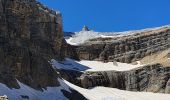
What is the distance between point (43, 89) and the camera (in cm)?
8106

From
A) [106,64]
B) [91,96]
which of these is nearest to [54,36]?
[106,64]

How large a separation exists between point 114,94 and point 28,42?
62.7 feet

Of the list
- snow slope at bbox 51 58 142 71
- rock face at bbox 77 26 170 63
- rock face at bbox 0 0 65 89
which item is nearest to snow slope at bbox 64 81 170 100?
rock face at bbox 0 0 65 89

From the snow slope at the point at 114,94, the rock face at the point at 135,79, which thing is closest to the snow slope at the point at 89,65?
the rock face at the point at 135,79

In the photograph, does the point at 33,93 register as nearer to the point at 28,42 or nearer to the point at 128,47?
the point at 28,42

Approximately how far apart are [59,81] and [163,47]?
45.0 metres

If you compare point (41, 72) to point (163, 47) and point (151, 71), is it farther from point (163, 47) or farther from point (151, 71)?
point (163, 47)

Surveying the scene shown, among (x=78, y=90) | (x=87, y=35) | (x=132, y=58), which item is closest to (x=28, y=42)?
(x=78, y=90)

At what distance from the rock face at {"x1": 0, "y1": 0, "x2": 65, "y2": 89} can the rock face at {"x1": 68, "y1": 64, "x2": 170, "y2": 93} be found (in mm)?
11779

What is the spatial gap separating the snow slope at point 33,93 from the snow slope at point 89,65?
24986 millimetres

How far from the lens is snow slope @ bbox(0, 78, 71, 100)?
70.0 m

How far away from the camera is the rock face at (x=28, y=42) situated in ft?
259

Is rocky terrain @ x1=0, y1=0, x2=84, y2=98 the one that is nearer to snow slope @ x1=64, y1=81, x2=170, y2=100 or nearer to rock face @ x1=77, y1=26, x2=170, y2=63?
snow slope @ x1=64, y1=81, x2=170, y2=100

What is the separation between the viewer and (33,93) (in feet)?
248
